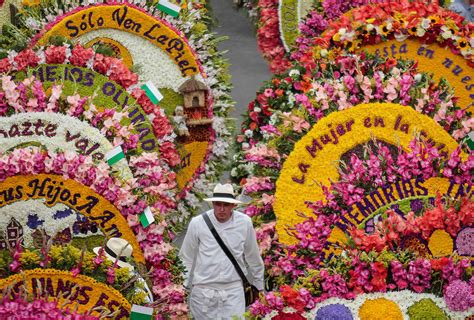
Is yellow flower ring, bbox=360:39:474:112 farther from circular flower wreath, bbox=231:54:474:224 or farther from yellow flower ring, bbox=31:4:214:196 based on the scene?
yellow flower ring, bbox=31:4:214:196

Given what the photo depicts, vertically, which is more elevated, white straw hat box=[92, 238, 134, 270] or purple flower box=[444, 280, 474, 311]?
white straw hat box=[92, 238, 134, 270]

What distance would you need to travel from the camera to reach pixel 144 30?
1385 centimetres

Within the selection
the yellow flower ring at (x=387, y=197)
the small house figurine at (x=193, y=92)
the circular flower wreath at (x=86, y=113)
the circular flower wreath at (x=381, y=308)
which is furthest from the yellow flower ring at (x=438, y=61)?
the circular flower wreath at (x=381, y=308)

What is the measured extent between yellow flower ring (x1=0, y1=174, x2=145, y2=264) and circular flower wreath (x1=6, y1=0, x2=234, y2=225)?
132 inches

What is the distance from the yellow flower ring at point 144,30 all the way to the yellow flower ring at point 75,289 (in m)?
5.03

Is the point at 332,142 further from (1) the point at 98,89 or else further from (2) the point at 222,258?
(1) the point at 98,89

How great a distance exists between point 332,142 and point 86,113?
2.12 m

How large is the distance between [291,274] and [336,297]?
1765mm

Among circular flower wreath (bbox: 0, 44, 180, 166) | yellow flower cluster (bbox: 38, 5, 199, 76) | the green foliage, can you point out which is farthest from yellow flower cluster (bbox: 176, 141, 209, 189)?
circular flower wreath (bbox: 0, 44, 180, 166)

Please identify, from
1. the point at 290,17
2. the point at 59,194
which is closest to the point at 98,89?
the point at 59,194

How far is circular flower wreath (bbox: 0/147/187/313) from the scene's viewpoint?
Result: 10.0 m

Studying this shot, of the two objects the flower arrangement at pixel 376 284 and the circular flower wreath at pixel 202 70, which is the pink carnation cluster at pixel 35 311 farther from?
the circular flower wreath at pixel 202 70

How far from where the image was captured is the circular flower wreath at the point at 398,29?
42.0 feet

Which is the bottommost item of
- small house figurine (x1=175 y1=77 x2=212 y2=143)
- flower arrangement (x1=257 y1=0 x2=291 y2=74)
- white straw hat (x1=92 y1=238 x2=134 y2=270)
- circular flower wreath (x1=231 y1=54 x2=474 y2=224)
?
white straw hat (x1=92 y1=238 x2=134 y2=270)
